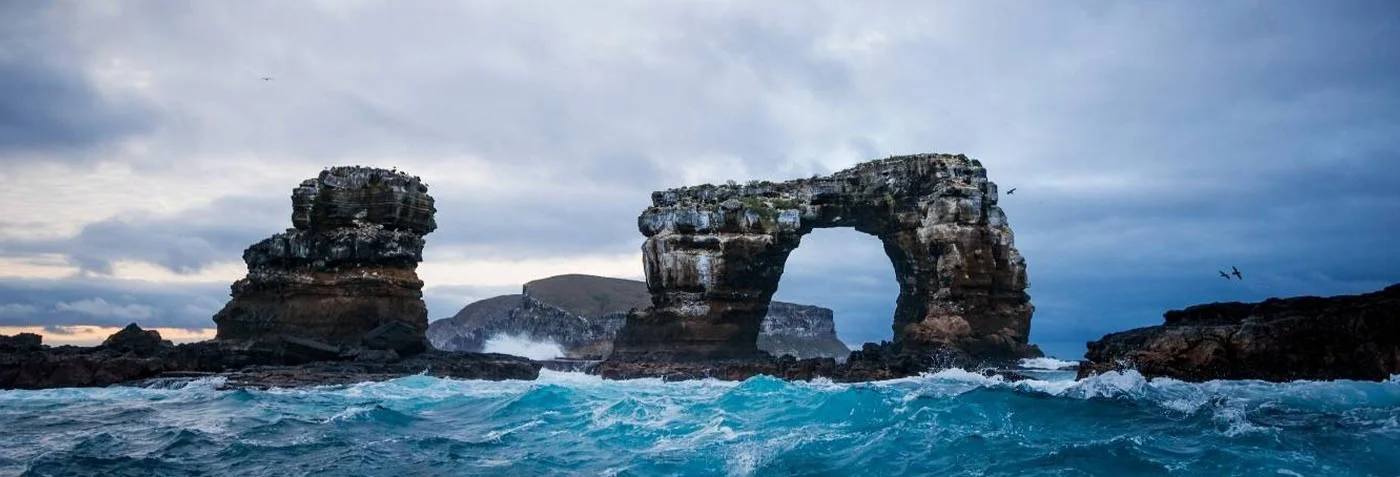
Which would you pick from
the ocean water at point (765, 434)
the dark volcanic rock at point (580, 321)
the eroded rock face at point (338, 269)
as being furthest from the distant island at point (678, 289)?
the dark volcanic rock at point (580, 321)

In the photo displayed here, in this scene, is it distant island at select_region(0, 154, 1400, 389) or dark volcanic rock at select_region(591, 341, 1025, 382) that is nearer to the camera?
dark volcanic rock at select_region(591, 341, 1025, 382)

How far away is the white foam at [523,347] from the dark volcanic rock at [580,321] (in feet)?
1.52

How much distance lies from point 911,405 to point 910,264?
104 feet

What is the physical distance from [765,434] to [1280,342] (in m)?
10.1

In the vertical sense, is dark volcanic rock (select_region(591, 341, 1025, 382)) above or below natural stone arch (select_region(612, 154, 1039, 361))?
below

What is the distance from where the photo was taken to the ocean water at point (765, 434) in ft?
40.5

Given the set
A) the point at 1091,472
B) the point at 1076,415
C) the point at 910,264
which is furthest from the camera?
the point at 910,264

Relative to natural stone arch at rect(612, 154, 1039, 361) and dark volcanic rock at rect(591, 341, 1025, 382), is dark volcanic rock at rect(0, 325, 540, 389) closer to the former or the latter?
dark volcanic rock at rect(591, 341, 1025, 382)

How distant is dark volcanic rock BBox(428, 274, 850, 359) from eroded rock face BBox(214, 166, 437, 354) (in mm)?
28140

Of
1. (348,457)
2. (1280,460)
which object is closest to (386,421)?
(348,457)

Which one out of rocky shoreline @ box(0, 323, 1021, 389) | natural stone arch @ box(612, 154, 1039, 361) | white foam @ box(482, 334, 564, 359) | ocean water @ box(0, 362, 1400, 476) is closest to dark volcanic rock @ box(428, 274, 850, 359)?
white foam @ box(482, 334, 564, 359)

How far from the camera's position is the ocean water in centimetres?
1236

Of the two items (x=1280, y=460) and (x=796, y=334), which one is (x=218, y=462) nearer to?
(x=1280, y=460)

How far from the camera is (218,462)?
14062 millimetres
